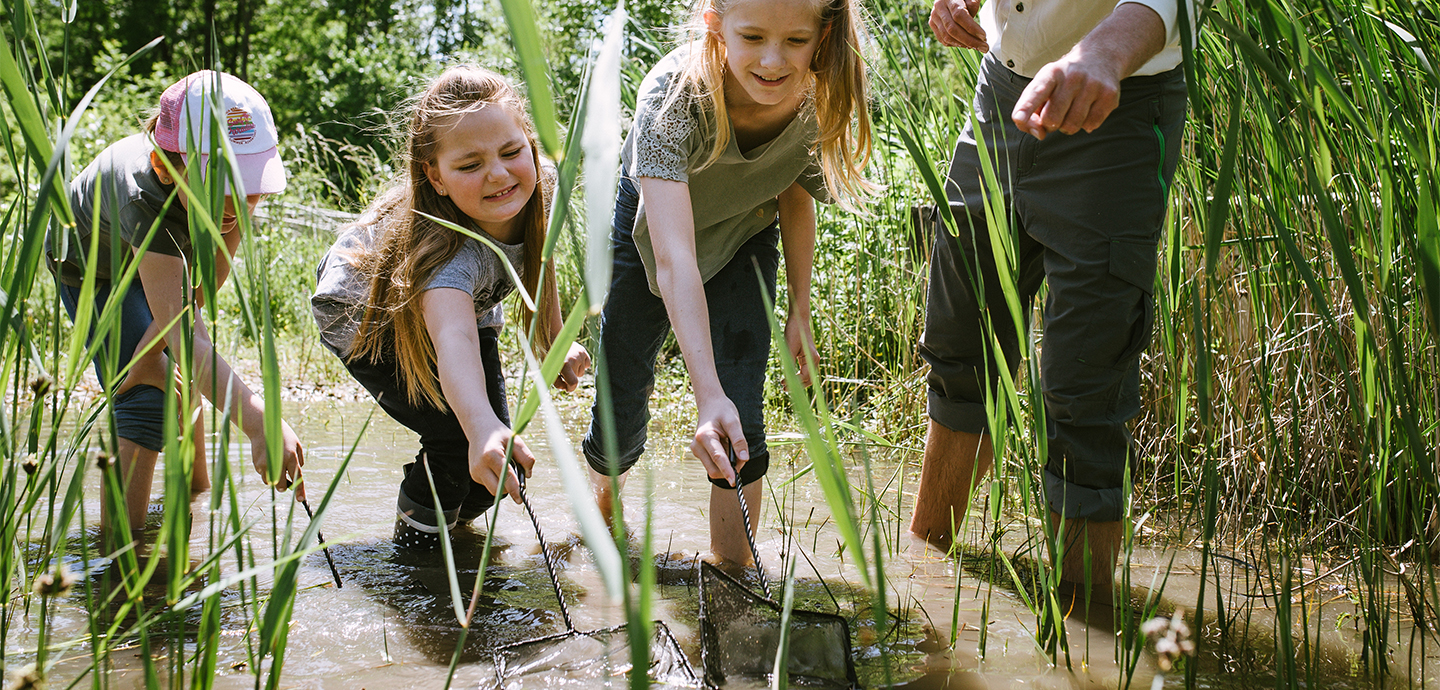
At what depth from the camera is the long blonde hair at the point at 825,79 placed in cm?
203

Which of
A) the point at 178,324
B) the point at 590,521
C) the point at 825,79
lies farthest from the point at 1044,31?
the point at 178,324

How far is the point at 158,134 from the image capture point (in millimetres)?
2131

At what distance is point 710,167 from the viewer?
2.22 m

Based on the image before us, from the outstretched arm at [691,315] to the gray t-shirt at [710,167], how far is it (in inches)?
2.5

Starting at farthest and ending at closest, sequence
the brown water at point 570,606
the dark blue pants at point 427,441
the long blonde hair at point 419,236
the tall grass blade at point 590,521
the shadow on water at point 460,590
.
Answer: the dark blue pants at point 427,441
the long blonde hair at point 419,236
the shadow on water at point 460,590
the brown water at point 570,606
the tall grass blade at point 590,521

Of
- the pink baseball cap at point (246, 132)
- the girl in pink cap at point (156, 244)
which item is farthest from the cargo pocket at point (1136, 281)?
the pink baseball cap at point (246, 132)

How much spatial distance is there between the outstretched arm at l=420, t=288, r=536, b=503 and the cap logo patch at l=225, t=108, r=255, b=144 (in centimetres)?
63

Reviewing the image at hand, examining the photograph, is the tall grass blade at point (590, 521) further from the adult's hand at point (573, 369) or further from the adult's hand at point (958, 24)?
the adult's hand at point (958, 24)

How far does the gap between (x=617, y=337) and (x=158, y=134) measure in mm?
1095

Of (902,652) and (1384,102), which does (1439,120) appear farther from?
(902,652)

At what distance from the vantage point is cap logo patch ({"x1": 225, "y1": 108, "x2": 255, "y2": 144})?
2.22 meters

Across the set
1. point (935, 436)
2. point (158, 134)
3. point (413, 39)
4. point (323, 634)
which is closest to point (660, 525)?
point (935, 436)

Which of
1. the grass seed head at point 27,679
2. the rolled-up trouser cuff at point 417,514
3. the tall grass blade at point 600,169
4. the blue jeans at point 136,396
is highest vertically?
the tall grass blade at point 600,169

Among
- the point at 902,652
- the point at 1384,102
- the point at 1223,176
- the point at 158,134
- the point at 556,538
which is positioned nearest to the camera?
the point at 1223,176
